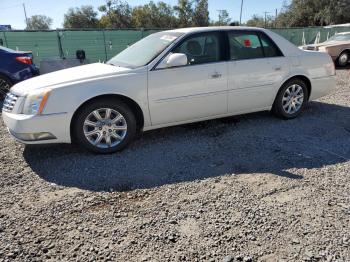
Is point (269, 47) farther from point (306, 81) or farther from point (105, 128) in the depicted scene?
point (105, 128)

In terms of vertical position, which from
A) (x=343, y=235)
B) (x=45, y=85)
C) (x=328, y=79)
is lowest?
(x=343, y=235)

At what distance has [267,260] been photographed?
246 centimetres

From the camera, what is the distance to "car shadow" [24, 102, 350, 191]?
3789mm

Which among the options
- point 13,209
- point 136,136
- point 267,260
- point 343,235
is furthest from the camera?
point 136,136

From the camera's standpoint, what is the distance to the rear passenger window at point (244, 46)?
5074mm

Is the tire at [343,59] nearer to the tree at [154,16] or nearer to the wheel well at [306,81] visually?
the wheel well at [306,81]

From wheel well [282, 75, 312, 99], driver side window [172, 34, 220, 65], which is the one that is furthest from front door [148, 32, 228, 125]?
wheel well [282, 75, 312, 99]

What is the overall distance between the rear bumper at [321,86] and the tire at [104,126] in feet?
10.8

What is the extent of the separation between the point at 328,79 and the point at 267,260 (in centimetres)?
442

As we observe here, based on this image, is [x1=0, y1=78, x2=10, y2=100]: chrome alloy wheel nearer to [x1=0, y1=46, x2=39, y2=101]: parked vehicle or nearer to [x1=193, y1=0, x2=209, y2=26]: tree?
[x1=0, y1=46, x2=39, y2=101]: parked vehicle

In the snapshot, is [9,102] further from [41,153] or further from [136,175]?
[136,175]

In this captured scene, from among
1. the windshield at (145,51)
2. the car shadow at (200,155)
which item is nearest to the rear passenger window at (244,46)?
the windshield at (145,51)

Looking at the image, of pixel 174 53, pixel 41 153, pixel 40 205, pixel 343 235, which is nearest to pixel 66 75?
pixel 41 153

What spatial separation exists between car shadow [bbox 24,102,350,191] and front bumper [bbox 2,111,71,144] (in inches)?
12.7
